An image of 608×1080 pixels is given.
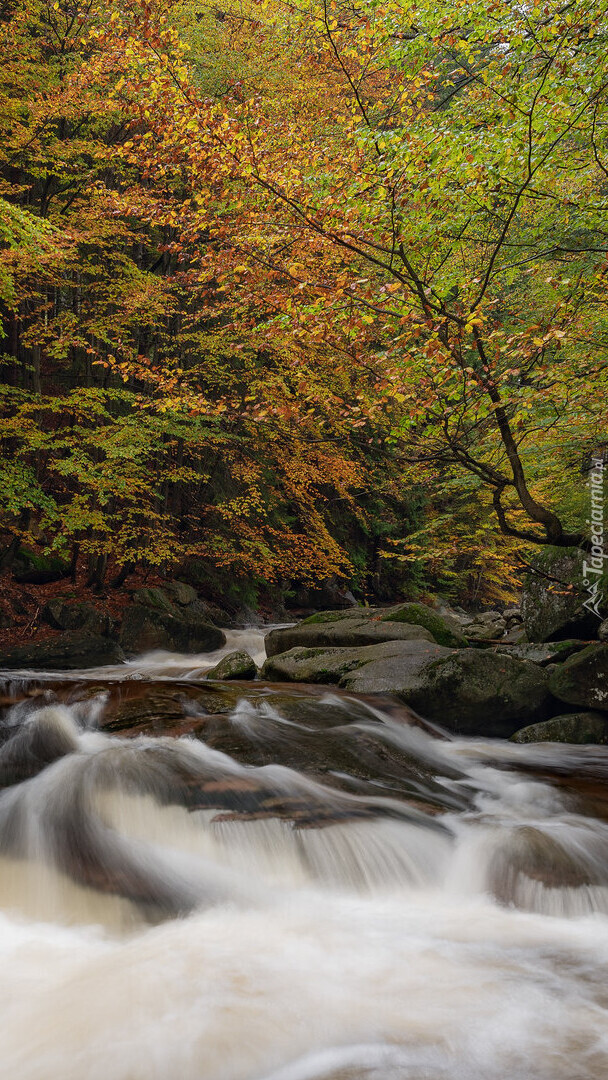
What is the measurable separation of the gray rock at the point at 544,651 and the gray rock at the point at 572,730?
3.63 ft

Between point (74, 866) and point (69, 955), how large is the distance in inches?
33.5

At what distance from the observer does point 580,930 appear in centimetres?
379

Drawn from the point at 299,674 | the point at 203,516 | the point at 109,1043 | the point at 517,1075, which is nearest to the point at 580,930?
the point at 517,1075

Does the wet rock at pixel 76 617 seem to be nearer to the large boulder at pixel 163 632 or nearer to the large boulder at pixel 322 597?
the large boulder at pixel 163 632

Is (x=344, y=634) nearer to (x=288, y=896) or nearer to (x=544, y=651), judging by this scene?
(x=544, y=651)

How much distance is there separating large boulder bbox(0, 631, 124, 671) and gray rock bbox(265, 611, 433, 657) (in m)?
2.78

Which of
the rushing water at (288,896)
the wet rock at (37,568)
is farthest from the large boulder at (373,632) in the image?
the wet rock at (37,568)

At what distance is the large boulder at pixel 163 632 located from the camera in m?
11.8

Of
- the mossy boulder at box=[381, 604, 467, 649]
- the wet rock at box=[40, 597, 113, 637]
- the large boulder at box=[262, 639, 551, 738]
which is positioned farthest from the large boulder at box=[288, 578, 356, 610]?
the large boulder at box=[262, 639, 551, 738]

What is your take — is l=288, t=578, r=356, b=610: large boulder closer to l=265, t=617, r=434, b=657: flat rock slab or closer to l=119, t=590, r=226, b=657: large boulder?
l=119, t=590, r=226, b=657: large boulder

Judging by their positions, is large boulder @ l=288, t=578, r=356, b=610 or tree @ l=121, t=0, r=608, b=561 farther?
large boulder @ l=288, t=578, r=356, b=610

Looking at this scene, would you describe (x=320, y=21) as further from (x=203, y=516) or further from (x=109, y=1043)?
(x=203, y=516)

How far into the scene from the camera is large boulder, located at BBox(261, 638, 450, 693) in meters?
7.98

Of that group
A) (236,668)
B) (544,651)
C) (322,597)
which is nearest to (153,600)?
(236,668)
